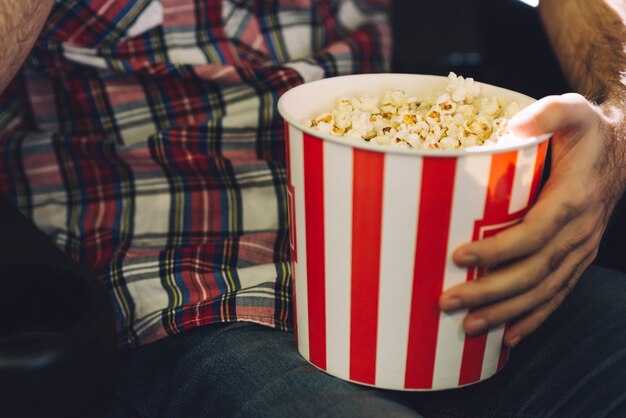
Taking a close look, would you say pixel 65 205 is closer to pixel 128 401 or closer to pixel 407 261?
pixel 128 401

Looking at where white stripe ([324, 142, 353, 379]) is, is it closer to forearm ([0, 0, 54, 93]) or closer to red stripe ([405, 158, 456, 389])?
red stripe ([405, 158, 456, 389])

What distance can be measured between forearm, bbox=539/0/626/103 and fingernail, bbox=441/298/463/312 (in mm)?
482

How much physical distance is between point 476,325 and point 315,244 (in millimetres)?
204

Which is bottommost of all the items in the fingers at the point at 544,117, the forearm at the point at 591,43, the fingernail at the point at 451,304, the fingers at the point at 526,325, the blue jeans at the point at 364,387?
the blue jeans at the point at 364,387

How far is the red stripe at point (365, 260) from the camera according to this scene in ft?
2.26

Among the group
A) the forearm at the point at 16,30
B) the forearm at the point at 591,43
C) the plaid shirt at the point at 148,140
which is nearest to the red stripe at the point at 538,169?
the forearm at the point at 591,43

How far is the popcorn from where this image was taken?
0.77 metres

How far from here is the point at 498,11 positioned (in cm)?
185

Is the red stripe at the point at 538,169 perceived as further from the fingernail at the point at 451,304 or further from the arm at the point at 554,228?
the fingernail at the point at 451,304

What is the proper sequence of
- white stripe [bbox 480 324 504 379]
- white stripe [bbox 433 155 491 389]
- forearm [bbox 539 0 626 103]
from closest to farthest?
white stripe [bbox 433 155 491 389]
white stripe [bbox 480 324 504 379]
forearm [bbox 539 0 626 103]

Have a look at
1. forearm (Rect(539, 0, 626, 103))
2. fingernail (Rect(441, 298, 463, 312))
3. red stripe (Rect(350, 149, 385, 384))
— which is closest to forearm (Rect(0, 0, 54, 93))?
red stripe (Rect(350, 149, 385, 384))

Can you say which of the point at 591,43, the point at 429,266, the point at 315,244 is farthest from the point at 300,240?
the point at 591,43

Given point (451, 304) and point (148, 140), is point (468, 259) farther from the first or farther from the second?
point (148, 140)

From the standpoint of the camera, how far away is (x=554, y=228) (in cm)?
75
